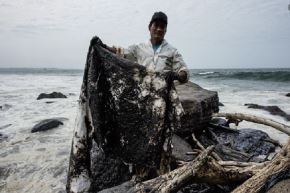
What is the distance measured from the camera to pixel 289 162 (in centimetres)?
284

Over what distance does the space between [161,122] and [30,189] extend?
266 centimetres

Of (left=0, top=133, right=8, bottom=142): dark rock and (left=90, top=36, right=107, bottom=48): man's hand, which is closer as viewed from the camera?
(left=90, top=36, right=107, bottom=48): man's hand

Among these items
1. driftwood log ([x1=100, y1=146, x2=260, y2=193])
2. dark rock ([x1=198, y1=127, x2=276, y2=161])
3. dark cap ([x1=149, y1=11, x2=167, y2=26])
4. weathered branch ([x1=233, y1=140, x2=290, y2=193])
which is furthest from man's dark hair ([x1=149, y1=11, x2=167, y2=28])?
dark rock ([x1=198, y1=127, x2=276, y2=161])

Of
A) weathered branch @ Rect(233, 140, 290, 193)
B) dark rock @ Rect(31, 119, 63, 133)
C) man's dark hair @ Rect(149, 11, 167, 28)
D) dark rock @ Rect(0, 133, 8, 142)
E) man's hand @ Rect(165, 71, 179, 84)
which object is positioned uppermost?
man's dark hair @ Rect(149, 11, 167, 28)

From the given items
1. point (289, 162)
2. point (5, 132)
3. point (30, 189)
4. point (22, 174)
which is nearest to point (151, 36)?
point (289, 162)

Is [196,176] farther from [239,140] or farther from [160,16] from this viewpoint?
[239,140]

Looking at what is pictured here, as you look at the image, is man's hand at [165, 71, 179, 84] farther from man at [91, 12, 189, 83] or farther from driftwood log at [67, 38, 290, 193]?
man at [91, 12, 189, 83]

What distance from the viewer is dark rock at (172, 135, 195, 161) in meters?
3.82

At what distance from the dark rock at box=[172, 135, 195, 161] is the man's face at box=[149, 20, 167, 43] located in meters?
1.50

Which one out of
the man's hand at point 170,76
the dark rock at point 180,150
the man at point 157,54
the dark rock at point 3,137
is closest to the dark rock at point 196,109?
the dark rock at point 180,150

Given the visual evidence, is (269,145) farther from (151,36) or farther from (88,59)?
(88,59)

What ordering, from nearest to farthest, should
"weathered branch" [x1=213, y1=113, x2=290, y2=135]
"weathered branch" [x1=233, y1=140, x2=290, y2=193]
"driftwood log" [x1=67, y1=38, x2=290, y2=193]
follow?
"weathered branch" [x1=233, y1=140, x2=290, y2=193] → "driftwood log" [x1=67, y1=38, x2=290, y2=193] → "weathered branch" [x1=213, y1=113, x2=290, y2=135]

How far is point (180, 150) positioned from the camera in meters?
4.00

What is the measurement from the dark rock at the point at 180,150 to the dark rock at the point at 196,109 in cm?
18
